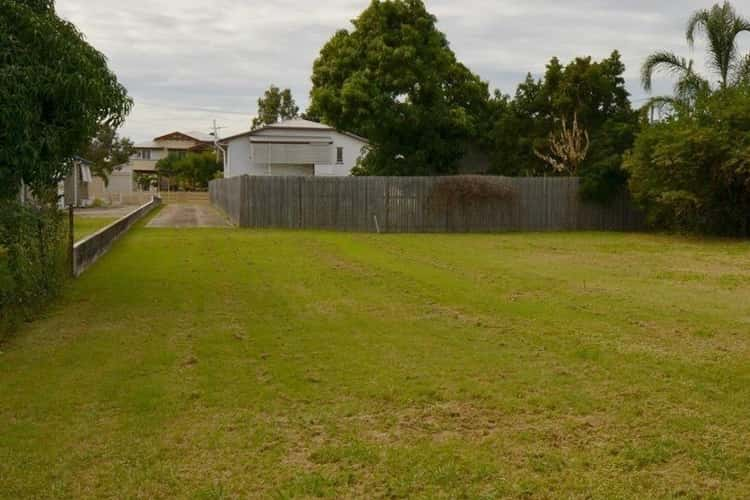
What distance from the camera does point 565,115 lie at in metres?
33.6

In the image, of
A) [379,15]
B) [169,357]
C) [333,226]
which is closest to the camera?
[169,357]

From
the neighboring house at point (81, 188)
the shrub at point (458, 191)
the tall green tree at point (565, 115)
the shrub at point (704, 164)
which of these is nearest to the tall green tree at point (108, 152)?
the neighboring house at point (81, 188)

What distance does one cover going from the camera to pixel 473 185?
26344 millimetres

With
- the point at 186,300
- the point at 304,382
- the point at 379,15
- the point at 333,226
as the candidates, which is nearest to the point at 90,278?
the point at 186,300

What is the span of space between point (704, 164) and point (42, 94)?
63.1 feet

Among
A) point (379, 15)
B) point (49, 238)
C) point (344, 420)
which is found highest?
point (379, 15)

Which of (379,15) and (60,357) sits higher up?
(379,15)

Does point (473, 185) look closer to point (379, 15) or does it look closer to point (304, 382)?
point (379, 15)

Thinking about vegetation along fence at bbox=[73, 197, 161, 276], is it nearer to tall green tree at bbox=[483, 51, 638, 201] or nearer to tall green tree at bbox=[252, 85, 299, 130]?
tall green tree at bbox=[483, 51, 638, 201]

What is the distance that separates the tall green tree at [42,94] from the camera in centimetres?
807

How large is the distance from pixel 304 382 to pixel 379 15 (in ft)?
107

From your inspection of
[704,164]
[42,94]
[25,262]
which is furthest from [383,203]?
[42,94]

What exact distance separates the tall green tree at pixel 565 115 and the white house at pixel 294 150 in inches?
557

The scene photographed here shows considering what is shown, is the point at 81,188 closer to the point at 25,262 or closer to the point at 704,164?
the point at 704,164
